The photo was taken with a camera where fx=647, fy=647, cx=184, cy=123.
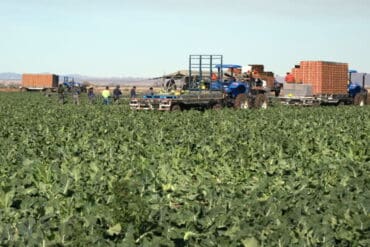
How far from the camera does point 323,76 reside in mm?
34656

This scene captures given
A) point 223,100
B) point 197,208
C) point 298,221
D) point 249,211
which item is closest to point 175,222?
point 197,208

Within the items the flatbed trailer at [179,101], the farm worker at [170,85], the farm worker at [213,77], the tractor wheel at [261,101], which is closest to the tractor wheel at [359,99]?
the tractor wheel at [261,101]

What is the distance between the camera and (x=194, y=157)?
1185cm

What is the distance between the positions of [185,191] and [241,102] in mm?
22048

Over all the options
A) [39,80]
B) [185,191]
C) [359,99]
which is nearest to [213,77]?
[359,99]

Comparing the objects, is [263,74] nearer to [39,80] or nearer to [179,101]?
[179,101]

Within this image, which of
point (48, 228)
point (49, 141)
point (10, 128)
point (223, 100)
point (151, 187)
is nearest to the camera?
point (48, 228)

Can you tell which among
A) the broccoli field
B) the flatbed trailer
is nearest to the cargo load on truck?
the flatbed trailer

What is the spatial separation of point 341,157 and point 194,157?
265cm

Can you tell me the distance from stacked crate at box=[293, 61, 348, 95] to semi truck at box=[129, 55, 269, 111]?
3623mm

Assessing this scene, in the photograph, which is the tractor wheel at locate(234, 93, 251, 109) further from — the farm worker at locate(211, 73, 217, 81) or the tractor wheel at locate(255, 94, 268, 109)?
the farm worker at locate(211, 73, 217, 81)

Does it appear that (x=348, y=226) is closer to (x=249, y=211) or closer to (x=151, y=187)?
(x=249, y=211)

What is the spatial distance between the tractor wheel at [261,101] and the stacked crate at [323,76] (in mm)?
3992

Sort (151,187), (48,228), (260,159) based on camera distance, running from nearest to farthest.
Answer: (48,228), (151,187), (260,159)
